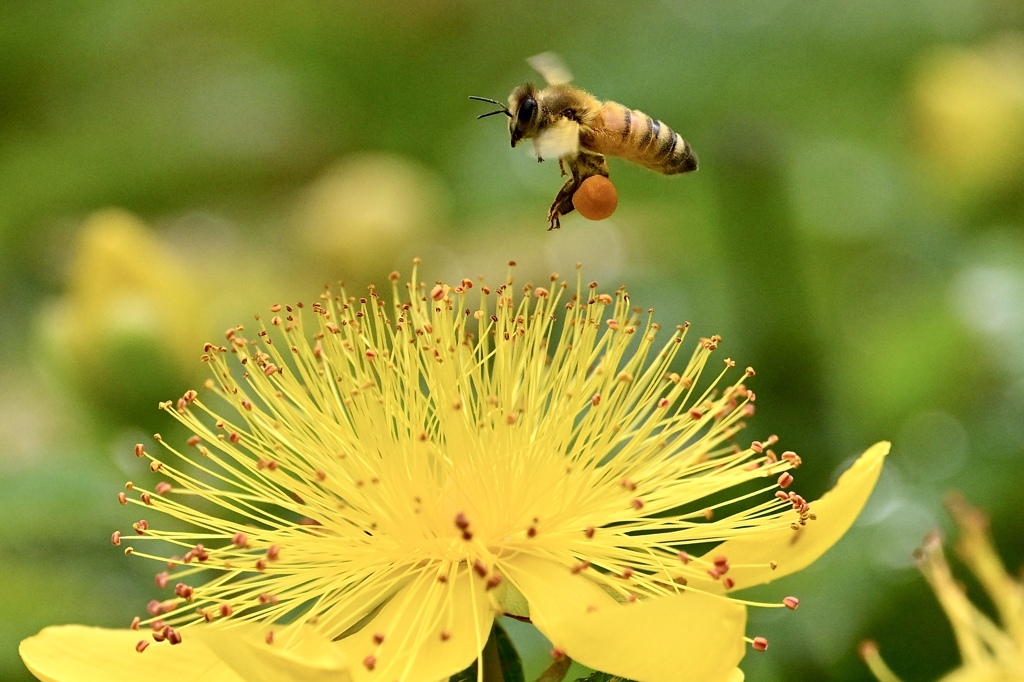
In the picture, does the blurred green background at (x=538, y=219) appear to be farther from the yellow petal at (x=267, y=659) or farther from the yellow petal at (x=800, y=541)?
the yellow petal at (x=267, y=659)

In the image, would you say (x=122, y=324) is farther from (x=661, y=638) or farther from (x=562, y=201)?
(x=661, y=638)

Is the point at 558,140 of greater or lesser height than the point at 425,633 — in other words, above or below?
above

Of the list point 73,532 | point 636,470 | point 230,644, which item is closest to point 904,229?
point 636,470

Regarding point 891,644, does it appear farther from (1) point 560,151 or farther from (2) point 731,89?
(2) point 731,89

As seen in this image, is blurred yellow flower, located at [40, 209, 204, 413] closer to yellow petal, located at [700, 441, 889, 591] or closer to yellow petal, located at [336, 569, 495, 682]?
yellow petal, located at [336, 569, 495, 682]

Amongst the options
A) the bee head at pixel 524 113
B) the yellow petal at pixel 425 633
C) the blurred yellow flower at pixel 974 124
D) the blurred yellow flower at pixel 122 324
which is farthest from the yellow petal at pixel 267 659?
the blurred yellow flower at pixel 974 124

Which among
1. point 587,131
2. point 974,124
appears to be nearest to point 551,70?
point 587,131

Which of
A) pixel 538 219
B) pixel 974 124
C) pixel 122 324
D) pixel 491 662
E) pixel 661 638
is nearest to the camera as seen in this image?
pixel 661 638
